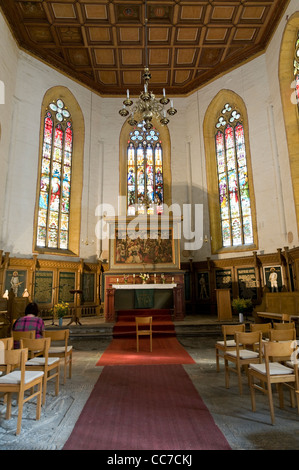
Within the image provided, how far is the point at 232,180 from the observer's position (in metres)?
13.3

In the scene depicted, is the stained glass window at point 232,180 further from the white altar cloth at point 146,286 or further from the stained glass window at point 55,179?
the stained glass window at point 55,179

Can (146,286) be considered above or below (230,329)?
above

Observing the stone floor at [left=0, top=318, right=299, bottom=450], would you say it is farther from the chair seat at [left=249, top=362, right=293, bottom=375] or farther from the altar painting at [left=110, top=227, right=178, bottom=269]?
the altar painting at [left=110, top=227, right=178, bottom=269]

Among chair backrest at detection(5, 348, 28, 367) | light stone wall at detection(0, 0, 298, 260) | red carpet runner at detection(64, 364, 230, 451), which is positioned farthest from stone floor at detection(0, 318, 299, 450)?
light stone wall at detection(0, 0, 298, 260)

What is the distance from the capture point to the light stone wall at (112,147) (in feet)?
35.8

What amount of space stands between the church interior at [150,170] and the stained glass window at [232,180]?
0.06 metres

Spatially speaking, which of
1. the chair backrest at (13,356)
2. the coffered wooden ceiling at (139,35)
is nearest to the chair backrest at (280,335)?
the chair backrest at (13,356)

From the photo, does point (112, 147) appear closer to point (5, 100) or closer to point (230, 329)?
point (5, 100)

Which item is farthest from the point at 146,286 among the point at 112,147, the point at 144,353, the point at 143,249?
the point at 112,147

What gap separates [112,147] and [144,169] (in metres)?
2.03
